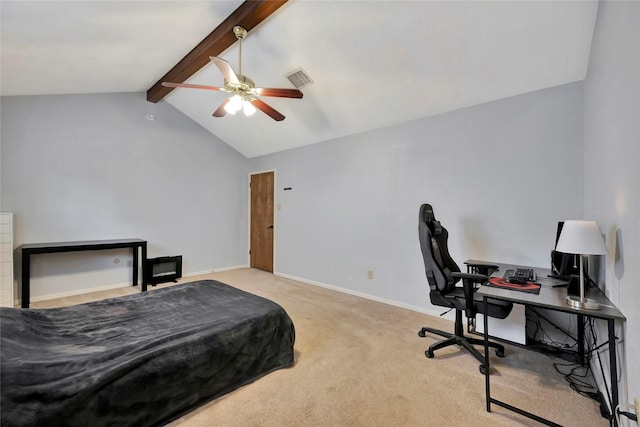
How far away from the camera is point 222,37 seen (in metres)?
2.79

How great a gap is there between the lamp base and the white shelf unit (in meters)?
5.24

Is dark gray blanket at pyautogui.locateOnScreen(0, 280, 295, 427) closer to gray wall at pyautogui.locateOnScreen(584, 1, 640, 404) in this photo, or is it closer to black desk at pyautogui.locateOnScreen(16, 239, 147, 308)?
black desk at pyautogui.locateOnScreen(16, 239, 147, 308)

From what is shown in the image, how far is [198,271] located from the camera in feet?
16.7

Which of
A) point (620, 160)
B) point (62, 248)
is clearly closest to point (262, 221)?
point (62, 248)

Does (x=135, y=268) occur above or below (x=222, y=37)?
below

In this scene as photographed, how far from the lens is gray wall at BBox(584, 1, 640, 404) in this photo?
3.85 feet

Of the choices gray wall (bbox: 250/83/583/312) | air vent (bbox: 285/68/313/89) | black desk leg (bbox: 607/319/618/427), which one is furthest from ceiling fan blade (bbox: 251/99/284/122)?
black desk leg (bbox: 607/319/618/427)

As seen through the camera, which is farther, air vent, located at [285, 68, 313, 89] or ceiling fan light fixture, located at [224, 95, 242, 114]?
air vent, located at [285, 68, 313, 89]

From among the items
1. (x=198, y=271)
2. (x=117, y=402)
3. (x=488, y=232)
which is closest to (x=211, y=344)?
(x=117, y=402)

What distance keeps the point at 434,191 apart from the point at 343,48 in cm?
187

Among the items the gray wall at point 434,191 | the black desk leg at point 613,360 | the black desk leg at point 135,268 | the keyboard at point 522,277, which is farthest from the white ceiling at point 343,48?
the black desk leg at point 135,268

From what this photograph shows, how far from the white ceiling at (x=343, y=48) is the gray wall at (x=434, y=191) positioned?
26 centimetres

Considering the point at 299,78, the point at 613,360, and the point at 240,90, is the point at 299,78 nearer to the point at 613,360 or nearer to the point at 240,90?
the point at 240,90

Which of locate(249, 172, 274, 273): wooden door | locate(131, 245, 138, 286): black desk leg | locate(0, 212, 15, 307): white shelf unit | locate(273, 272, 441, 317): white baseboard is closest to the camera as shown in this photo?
locate(0, 212, 15, 307): white shelf unit
